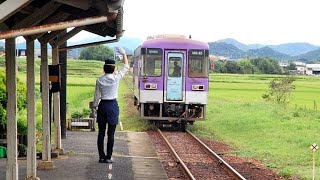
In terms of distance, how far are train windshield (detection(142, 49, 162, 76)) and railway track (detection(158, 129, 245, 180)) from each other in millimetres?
2057

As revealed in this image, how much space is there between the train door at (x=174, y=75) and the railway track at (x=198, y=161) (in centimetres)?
149

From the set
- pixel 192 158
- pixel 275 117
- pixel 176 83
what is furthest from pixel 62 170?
pixel 275 117

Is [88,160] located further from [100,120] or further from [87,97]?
[87,97]

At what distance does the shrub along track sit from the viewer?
34.8ft

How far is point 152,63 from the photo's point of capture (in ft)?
57.9

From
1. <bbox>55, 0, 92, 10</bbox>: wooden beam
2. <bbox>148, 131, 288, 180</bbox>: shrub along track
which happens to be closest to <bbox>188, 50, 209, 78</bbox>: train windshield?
<bbox>148, 131, 288, 180</bbox>: shrub along track

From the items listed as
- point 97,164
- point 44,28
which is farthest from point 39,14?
point 97,164

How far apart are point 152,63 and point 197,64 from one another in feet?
4.38

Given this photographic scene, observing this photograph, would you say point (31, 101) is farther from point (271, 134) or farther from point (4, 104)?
point (271, 134)

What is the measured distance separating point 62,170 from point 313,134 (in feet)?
32.2

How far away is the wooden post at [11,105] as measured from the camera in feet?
18.1

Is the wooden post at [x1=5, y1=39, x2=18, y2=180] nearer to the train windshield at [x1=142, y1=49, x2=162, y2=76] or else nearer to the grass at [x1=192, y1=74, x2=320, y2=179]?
the grass at [x1=192, y1=74, x2=320, y2=179]

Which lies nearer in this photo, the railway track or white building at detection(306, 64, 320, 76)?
the railway track

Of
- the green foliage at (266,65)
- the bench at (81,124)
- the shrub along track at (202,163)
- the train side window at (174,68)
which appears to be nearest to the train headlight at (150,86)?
the train side window at (174,68)
